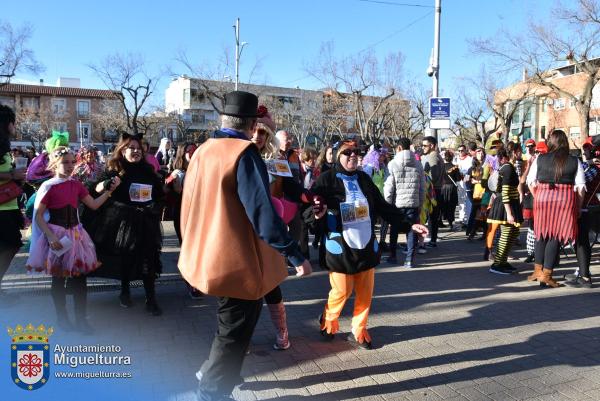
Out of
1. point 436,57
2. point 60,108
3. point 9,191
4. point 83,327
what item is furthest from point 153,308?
point 60,108

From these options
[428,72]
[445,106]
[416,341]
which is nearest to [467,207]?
[445,106]

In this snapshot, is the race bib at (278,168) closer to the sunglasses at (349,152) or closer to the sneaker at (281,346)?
the sunglasses at (349,152)

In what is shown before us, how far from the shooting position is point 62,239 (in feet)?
14.4

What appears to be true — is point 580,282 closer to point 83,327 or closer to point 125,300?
point 125,300

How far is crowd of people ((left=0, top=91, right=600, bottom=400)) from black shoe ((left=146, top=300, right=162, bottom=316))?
0.05 feet

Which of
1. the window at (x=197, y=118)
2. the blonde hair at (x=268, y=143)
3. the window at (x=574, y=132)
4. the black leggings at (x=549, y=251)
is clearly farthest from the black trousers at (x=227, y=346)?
the window at (x=197, y=118)

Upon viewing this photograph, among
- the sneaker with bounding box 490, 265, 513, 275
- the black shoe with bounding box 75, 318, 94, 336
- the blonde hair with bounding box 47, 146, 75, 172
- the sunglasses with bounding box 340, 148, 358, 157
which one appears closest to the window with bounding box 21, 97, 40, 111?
the blonde hair with bounding box 47, 146, 75, 172

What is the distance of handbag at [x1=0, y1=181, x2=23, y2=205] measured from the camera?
5230mm

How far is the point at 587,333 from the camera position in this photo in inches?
183

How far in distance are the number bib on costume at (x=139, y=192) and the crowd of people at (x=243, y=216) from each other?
11 mm

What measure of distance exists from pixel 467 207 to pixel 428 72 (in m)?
4.97

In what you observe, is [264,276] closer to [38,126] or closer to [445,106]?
[445,106]

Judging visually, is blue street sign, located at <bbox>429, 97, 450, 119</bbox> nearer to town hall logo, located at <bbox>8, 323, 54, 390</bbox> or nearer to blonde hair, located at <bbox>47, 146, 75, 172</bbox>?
blonde hair, located at <bbox>47, 146, 75, 172</bbox>

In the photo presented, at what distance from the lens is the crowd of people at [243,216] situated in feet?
9.13
